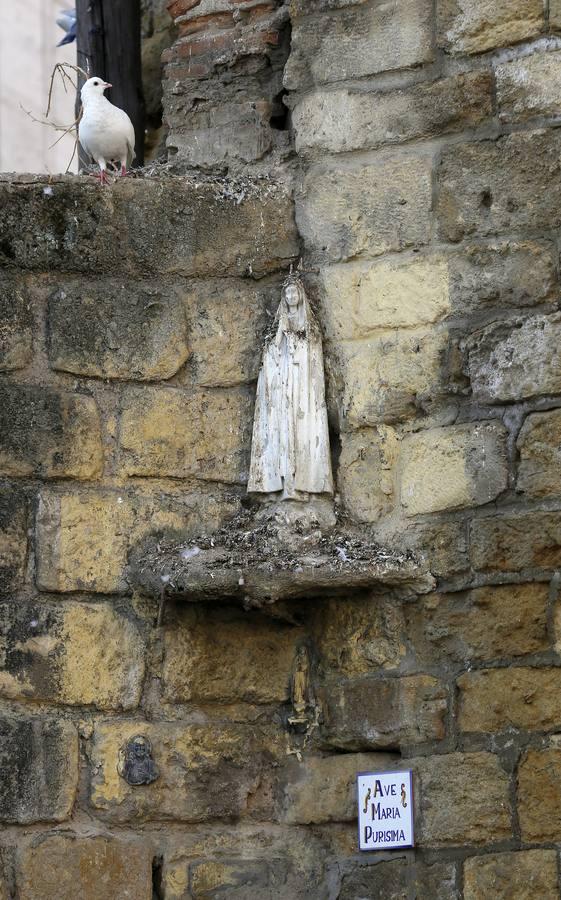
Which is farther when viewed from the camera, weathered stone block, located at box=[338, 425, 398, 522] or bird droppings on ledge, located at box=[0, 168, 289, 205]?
bird droppings on ledge, located at box=[0, 168, 289, 205]

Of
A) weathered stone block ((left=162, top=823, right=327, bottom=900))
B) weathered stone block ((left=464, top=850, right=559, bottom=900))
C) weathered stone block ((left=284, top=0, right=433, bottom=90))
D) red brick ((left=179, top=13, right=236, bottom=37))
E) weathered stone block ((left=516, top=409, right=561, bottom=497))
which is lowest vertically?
weathered stone block ((left=464, top=850, right=559, bottom=900))

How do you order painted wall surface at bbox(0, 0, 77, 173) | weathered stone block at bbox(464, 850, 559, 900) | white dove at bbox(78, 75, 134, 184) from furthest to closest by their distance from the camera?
painted wall surface at bbox(0, 0, 77, 173) < white dove at bbox(78, 75, 134, 184) < weathered stone block at bbox(464, 850, 559, 900)

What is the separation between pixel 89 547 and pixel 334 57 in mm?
1610

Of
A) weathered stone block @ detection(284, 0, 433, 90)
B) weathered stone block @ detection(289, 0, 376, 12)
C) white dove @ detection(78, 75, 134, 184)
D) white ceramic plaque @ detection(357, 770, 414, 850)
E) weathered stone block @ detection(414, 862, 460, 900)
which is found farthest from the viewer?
white dove @ detection(78, 75, 134, 184)

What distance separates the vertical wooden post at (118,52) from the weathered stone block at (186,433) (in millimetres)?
1470

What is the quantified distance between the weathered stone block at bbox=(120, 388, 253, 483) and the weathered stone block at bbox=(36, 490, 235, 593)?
0.29 feet

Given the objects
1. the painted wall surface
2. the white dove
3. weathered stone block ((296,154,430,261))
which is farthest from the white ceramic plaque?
the painted wall surface

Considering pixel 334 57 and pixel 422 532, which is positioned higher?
pixel 334 57

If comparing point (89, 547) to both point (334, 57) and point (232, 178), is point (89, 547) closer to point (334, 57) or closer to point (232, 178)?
point (232, 178)

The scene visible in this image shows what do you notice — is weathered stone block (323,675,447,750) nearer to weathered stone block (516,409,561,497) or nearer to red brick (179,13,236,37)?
weathered stone block (516,409,561,497)

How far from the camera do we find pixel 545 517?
4727 millimetres

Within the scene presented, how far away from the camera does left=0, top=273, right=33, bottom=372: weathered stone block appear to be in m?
5.11

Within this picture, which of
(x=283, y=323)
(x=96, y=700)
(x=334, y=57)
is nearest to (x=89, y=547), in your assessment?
(x=96, y=700)

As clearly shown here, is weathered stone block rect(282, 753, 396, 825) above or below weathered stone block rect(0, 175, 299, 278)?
below
